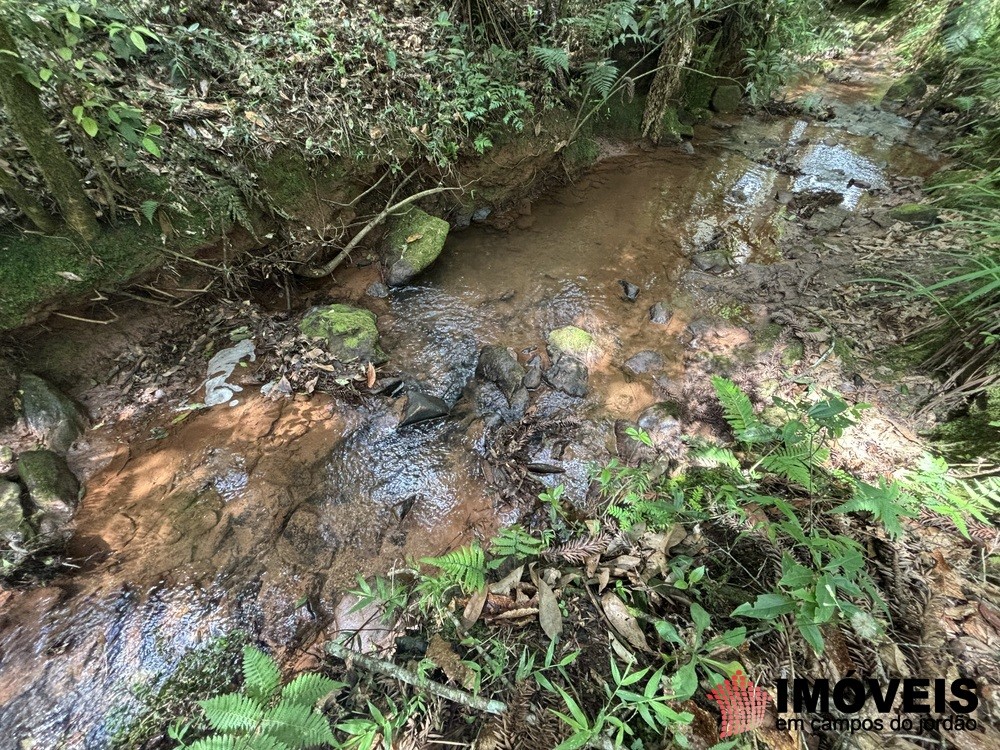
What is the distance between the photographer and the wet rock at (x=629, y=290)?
5.00m

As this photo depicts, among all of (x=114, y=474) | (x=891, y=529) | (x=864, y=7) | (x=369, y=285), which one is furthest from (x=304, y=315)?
(x=864, y=7)

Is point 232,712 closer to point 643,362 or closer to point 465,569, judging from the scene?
point 465,569

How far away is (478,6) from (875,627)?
6.60m

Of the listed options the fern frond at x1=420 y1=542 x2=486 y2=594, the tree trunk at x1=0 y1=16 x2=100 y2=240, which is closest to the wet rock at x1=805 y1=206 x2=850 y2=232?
the fern frond at x1=420 y1=542 x2=486 y2=594

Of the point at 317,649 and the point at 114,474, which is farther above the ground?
the point at 114,474

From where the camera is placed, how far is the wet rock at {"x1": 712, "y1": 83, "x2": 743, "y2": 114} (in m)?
8.17

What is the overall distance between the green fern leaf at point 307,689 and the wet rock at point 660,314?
4.23 m

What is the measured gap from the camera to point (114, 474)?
3604 mm

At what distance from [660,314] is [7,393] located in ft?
20.0

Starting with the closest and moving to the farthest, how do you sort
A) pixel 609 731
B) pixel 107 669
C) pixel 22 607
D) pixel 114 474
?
pixel 609 731, pixel 107 669, pixel 22 607, pixel 114 474

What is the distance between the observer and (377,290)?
5066 millimetres

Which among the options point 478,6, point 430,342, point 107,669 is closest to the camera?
point 107,669

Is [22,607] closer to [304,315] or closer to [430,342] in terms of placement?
[304,315]

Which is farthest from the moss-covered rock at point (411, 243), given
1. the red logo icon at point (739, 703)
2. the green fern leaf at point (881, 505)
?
the red logo icon at point (739, 703)
